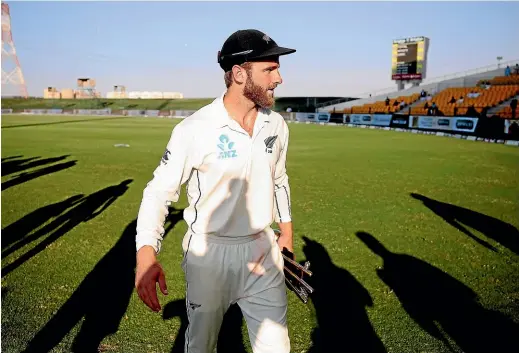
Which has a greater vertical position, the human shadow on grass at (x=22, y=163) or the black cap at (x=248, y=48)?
the black cap at (x=248, y=48)

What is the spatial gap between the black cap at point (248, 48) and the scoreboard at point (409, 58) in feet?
192

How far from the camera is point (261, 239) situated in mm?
2922

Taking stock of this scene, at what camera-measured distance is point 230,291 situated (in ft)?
9.17

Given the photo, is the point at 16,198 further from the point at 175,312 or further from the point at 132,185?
the point at 175,312

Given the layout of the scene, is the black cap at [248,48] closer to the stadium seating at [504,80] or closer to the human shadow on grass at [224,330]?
the human shadow on grass at [224,330]

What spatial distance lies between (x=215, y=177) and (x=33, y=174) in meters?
13.7

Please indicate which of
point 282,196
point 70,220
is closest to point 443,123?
point 70,220

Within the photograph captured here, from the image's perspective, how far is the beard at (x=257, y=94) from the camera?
2857 millimetres

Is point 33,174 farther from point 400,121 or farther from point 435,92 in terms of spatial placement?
point 435,92

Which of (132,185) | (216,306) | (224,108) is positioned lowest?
(132,185)

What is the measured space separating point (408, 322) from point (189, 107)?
88.1 m

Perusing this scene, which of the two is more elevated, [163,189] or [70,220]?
[163,189]

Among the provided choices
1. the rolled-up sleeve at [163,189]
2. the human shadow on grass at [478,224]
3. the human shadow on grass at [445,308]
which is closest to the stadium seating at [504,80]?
the human shadow on grass at [478,224]

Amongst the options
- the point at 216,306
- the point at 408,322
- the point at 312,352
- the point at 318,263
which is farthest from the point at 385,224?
the point at 216,306
